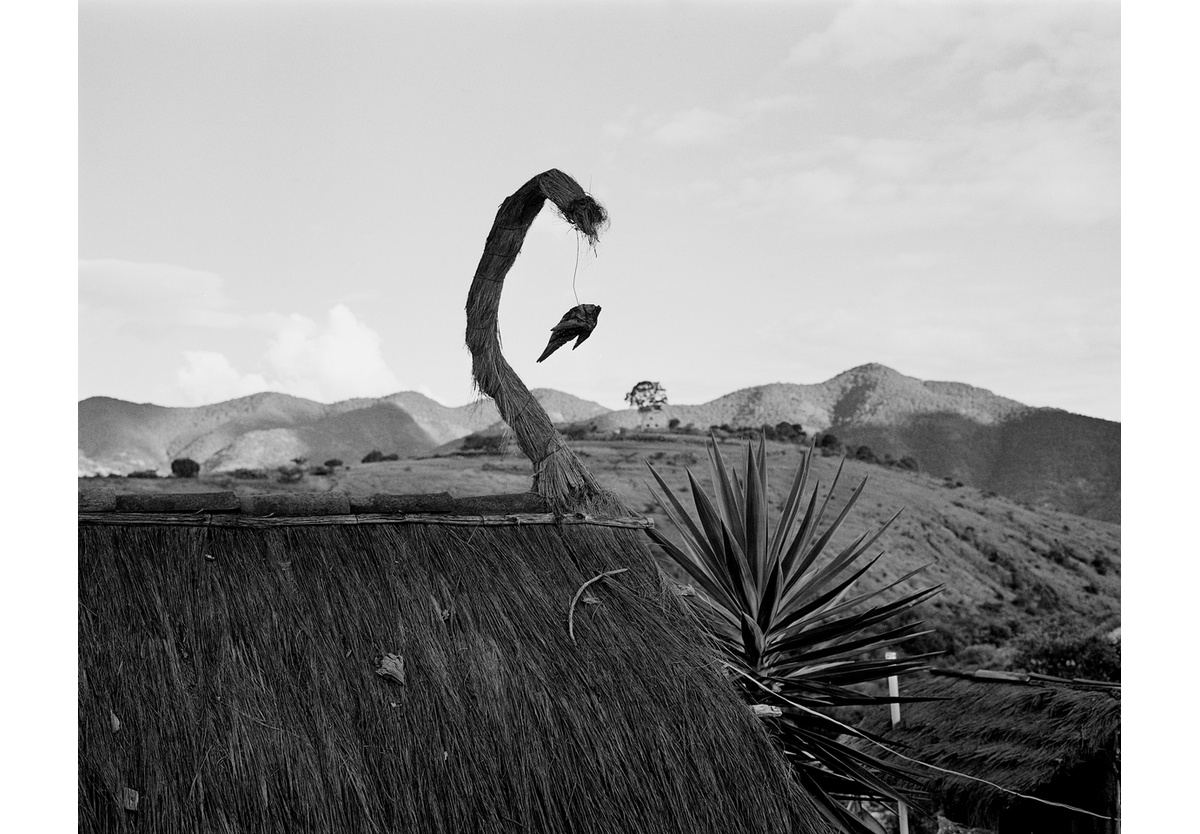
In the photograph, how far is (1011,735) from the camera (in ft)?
20.3

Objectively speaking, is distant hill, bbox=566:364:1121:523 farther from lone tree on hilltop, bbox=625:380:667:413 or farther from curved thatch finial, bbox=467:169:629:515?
curved thatch finial, bbox=467:169:629:515

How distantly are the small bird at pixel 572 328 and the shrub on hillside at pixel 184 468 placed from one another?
29194 mm

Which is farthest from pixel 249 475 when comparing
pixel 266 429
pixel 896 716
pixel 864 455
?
pixel 896 716

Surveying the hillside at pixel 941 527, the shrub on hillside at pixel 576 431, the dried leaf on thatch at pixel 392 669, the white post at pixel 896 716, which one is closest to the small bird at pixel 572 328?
the dried leaf on thatch at pixel 392 669

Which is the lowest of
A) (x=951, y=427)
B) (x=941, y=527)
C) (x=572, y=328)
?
(x=941, y=527)

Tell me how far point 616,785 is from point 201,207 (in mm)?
37775

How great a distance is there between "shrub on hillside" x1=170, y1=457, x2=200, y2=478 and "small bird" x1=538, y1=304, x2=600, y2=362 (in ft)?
95.8

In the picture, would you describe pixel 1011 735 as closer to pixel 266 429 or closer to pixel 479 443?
pixel 479 443

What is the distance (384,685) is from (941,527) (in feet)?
102

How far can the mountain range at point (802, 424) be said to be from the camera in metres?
34.8

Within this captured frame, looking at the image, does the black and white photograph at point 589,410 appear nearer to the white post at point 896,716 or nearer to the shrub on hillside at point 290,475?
the white post at point 896,716

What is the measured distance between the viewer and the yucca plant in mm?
4246

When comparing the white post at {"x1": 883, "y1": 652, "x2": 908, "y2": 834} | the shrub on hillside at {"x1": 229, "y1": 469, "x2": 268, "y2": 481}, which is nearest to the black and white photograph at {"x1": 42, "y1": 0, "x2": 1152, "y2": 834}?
the white post at {"x1": 883, "y1": 652, "x2": 908, "y2": 834}
